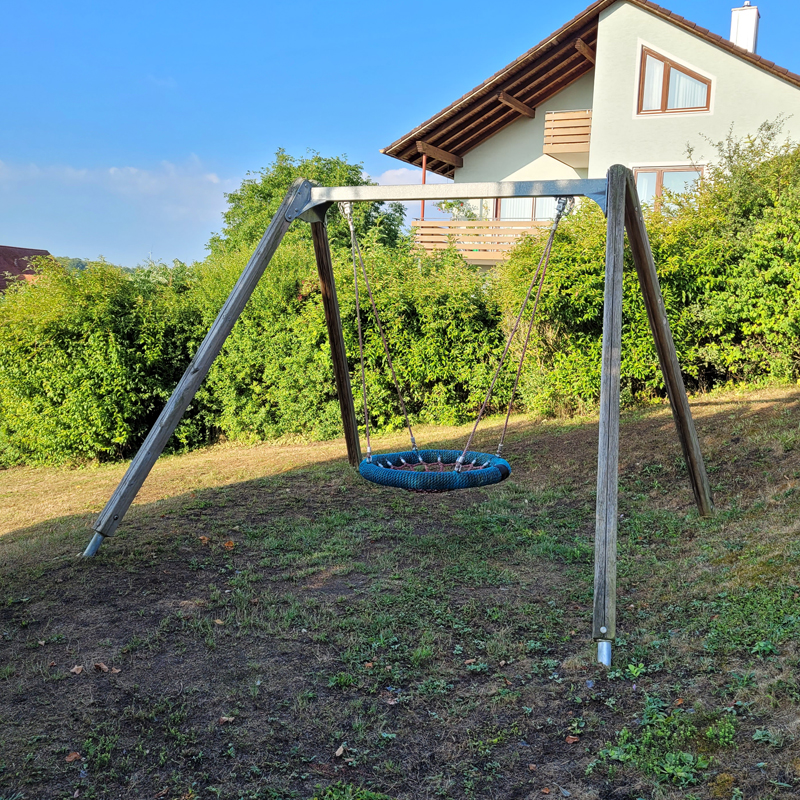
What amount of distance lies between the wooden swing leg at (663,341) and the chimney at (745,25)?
14.6 m

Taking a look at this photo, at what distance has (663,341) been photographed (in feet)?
15.7

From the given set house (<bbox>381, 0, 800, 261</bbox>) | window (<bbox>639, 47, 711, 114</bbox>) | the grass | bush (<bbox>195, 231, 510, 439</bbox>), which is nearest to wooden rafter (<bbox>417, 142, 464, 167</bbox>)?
house (<bbox>381, 0, 800, 261</bbox>)

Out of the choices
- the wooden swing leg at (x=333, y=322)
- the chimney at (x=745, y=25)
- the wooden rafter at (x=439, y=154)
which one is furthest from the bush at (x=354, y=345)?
the chimney at (x=745, y=25)

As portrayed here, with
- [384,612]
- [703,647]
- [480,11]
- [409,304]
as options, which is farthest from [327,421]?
[480,11]

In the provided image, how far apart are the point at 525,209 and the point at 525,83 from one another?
118 inches

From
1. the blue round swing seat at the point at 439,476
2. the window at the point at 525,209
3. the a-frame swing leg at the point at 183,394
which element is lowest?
the blue round swing seat at the point at 439,476

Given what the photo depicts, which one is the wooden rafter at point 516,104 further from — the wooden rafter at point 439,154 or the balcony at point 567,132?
the wooden rafter at point 439,154

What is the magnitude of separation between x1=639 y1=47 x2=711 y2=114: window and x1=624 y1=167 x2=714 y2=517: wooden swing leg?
12114 millimetres

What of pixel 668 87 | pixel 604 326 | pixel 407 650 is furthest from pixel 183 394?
pixel 668 87

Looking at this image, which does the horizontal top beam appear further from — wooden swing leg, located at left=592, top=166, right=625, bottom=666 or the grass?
the grass

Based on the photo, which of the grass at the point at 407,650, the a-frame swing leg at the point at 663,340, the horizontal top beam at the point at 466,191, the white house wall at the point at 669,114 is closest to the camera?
the grass at the point at 407,650

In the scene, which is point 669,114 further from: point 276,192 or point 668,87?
point 276,192

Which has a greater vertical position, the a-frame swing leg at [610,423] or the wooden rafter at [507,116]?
the wooden rafter at [507,116]

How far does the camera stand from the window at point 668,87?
14.8 meters
